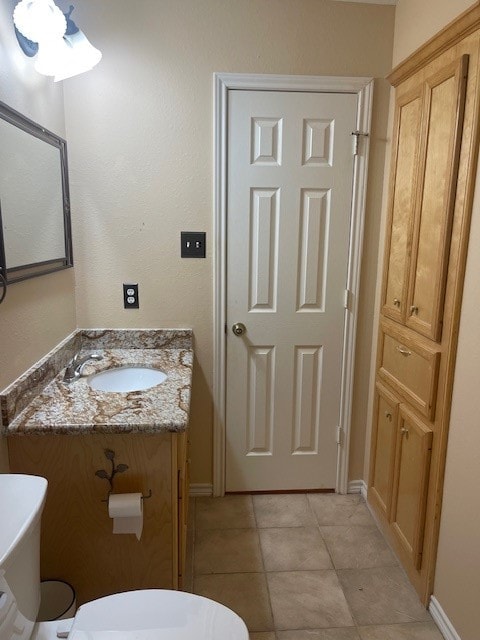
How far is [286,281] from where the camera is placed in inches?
88.3

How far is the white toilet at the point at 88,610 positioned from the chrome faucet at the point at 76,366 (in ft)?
2.33

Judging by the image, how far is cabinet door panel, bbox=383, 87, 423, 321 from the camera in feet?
5.93

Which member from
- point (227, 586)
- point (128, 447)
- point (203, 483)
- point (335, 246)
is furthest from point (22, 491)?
point (335, 246)

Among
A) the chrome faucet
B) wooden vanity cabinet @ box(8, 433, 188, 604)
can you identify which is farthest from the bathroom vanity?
the chrome faucet

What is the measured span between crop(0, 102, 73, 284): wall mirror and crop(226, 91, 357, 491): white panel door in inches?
29.3

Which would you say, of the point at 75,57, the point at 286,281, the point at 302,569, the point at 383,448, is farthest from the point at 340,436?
the point at 75,57

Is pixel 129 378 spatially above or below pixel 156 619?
above

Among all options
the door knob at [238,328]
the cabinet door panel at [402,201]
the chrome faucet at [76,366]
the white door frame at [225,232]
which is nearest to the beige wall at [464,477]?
the cabinet door panel at [402,201]

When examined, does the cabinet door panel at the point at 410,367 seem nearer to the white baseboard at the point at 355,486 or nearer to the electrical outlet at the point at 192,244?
the white baseboard at the point at 355,486

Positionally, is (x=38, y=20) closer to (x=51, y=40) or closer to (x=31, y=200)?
(x=51, y=40)

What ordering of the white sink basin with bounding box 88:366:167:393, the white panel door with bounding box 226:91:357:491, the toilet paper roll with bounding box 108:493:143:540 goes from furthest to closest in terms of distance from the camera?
the white panel door with bounding box 226:91:357:491 < the white sink basin with bounding box 88:366:167:393 < the toilet paper roll with bounding box 108:493:143:540

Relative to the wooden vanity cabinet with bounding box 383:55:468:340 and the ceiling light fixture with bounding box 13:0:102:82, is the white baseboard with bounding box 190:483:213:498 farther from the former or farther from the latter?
the ceiling light fixture with bounding box 13:0:102:82

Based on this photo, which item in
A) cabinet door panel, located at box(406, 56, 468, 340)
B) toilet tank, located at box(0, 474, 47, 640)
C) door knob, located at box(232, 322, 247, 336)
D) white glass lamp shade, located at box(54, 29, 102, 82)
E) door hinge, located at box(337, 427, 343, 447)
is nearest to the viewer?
toilet tank, located at box(0, 474, 47, 640)

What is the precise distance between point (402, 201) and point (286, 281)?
64 cm
